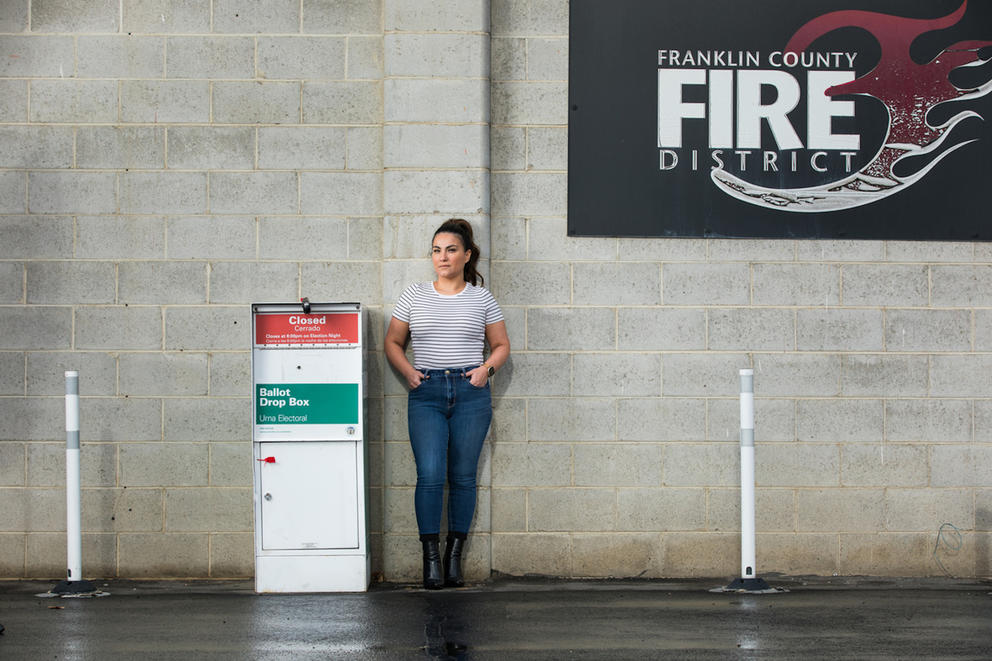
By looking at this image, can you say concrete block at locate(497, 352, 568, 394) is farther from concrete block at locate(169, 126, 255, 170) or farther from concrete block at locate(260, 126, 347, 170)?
concrete block at locate(169, 126, 255, 170)

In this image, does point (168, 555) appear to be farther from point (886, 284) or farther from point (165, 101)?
point (886, 284)

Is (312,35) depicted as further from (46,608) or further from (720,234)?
(46,608)

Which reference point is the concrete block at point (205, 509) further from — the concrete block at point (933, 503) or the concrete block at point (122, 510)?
the concrete block at point (933, 503)

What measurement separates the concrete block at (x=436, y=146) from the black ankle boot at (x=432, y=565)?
2.21 meters

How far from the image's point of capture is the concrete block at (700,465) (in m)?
7.18

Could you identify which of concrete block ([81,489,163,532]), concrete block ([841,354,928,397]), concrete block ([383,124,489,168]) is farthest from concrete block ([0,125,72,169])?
concrete block ([841,354,928,397])

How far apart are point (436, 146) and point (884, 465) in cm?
331

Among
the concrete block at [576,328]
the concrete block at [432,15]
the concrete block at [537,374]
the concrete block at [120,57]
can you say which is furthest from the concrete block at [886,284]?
the concrete block at [120,57]

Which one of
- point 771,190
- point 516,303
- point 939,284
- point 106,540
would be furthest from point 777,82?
point 106,540

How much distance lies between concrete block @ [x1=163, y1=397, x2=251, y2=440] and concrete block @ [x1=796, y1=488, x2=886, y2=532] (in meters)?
3.39

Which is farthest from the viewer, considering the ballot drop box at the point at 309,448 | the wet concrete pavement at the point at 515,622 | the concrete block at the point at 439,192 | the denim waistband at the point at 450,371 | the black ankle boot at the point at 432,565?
the concrete block at the point at 439,192

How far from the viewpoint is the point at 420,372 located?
22.6ft

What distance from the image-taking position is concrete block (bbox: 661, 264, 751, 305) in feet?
23.6

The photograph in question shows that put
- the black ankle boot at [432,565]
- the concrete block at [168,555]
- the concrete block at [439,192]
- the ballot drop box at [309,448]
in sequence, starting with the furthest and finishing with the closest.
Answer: the concrete block at [168,555] < the concrete block at [439,192] < the black ankle boot at [432,565] < the ballot drop box at [309,448]
